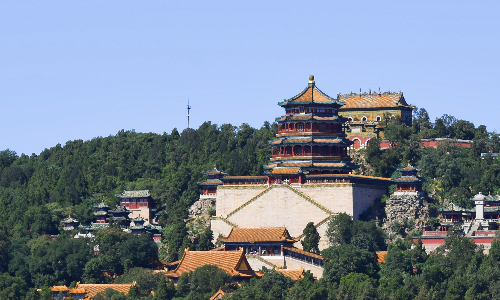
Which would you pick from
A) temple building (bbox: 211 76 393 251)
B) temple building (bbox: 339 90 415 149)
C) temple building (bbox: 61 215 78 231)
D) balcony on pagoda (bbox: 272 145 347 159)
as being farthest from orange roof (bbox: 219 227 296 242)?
temple building (bbox: 339 90 415 149)

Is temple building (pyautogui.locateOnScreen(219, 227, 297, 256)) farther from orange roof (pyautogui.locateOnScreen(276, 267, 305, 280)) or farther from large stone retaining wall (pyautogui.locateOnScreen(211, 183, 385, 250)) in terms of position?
orange roof (pyautogui.locateOnScreen(276, 267, 305, 280))

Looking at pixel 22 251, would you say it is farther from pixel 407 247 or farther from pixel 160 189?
pixel 407 247

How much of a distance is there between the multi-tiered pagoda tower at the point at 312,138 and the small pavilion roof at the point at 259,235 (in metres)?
6.52

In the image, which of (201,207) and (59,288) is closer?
(59,288)

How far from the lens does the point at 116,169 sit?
417ft

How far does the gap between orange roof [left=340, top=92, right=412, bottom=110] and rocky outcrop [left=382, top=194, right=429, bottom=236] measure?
20914 mm

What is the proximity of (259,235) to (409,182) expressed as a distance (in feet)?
38.8

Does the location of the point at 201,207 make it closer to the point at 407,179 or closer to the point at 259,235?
the point at 259,235

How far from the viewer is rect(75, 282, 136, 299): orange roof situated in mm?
90812

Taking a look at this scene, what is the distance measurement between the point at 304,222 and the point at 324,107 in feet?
33.7

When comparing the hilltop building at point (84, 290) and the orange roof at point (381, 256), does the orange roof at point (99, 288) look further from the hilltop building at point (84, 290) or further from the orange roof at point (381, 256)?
the orange roof at point (381, 256)

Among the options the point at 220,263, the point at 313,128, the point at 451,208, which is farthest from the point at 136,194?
the point at 451,208

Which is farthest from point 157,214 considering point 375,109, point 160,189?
point 375,109

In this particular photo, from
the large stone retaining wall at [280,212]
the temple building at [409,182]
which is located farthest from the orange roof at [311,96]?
the temple building at [409,182]
